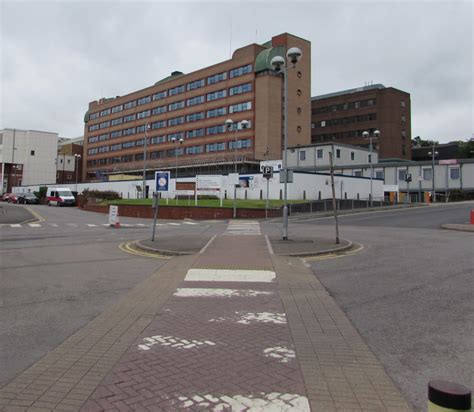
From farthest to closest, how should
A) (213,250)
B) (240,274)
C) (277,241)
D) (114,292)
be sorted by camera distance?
(277,241) < (213,250) < (240,274) < (114,292)

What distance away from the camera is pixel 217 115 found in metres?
81.8

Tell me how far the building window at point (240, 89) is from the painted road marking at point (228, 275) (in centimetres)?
6854

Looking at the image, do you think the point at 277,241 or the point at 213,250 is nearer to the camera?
the point at 213,250

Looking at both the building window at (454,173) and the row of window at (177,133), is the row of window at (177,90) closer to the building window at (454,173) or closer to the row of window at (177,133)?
the row of window at (177,133)

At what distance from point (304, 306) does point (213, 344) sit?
2239mm

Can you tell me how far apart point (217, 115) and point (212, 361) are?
261 feet

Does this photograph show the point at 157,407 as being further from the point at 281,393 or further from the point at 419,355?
the point at 419,355

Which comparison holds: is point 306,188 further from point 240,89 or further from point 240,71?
point 240,71

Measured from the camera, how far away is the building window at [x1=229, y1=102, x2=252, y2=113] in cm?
7544

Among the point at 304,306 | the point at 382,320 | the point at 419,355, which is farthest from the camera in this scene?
the point at 304,306

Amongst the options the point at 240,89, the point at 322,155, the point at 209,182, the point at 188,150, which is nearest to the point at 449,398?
the point at 209,182

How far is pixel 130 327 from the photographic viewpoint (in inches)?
226

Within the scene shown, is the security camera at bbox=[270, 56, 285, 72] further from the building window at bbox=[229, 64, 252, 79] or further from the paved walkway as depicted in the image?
the building window at bbox=[229, 64, 252, 79]

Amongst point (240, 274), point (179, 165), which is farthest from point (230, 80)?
point (240, 274)
